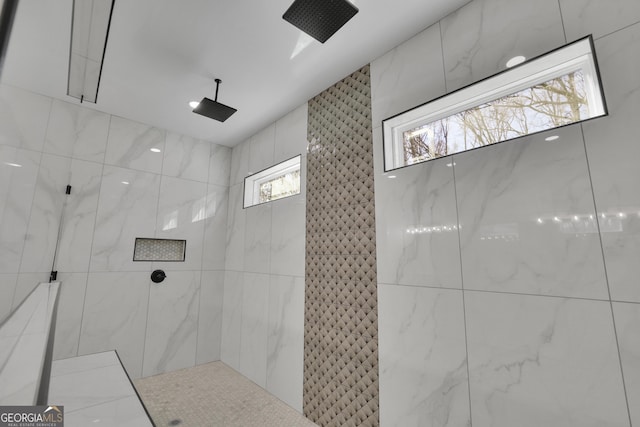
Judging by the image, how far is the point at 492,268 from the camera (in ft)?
5.15

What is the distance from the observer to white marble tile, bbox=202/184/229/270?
150 inches

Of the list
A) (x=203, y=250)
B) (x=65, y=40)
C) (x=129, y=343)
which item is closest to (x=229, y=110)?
(x=65, y=40)

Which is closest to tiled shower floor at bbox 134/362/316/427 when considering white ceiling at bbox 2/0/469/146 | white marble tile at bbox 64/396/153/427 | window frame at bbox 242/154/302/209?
white marble tile at bbox 64/396/153/427

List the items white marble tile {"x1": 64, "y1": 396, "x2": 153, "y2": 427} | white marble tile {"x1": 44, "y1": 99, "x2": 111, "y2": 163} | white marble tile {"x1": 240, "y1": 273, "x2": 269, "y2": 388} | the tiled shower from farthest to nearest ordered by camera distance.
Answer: white marble tile {"x1": 240, "y1": 273, "x2": 269, "y2": 388}
white marble tile {"x1": 44, "y1": 99, "x2": 111, "y2": 163}
the tiled shower
white marble tile {"x1": 64, "y1": 396, "x2": 153, "y2": 427}

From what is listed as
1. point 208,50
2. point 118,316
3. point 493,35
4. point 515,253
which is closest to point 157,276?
point 118,316

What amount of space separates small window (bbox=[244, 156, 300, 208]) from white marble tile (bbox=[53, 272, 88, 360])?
1835 mm

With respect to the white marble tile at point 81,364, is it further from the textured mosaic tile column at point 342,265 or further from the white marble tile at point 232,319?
the white marble tile at point 232,319

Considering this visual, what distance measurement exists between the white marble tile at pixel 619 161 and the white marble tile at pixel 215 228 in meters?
3.66

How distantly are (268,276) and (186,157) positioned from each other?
1.87 m

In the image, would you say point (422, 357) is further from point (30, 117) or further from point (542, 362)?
point (30, 117)

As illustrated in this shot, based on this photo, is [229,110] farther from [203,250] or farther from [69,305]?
[69,305]

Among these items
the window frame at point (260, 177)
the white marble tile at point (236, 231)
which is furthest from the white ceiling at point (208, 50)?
the white marble tile at point (236, 231)

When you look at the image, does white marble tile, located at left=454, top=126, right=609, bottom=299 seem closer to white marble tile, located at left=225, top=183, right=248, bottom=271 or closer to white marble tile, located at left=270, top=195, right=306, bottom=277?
white marble tile, located at left=270, top=195, right=306, bottom=277

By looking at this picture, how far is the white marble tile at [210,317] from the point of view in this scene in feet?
11.9
